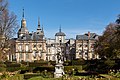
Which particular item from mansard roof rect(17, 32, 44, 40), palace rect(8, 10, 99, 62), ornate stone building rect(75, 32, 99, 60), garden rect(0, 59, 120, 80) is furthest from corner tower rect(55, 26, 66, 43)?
garden rect(0, 59, 120, 80)

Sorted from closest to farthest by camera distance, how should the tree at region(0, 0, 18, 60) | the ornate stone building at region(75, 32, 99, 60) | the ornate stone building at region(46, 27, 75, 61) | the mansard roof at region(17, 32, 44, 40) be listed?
the tree at region(0, 0, 18, 60), the mansard roof at region(17, 32, 44, 40), the ornate stone building at region(75, 32, 99, 60), the ornate stone building at region(46, 27, 75, 61)

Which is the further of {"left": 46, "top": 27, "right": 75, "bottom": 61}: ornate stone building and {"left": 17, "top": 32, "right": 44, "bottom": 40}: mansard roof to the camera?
{"left": 46, "top": 27, "right": 75, "bottom": 61}: ornate stone building

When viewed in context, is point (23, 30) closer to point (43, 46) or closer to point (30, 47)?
point (30, 47)

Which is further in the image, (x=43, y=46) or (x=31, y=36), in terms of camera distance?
(x=43, y=46)

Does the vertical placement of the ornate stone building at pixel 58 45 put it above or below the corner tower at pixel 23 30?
below

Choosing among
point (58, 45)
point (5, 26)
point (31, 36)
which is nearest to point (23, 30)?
point (31, 36)

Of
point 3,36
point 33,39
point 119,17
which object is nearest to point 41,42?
point 33,39

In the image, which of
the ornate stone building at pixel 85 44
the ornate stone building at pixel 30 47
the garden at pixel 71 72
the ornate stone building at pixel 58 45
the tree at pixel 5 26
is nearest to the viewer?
the garden at pixel 71 72

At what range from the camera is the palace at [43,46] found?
87750 mm

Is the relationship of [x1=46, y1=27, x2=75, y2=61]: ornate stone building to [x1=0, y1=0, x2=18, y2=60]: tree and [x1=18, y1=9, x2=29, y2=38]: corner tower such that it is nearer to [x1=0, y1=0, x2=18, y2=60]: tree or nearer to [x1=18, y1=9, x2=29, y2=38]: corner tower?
[x1=18, y1=9, x2=29, y2=38]: corner tower

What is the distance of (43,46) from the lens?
294 ft

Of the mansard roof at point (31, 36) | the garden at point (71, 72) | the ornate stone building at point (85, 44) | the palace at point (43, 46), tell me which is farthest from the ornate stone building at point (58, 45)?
the garden at point (71, 72)

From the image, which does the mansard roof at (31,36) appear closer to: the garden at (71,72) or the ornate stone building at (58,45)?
the ornate stone building at (58,45)

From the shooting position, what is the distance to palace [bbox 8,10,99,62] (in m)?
87.8
